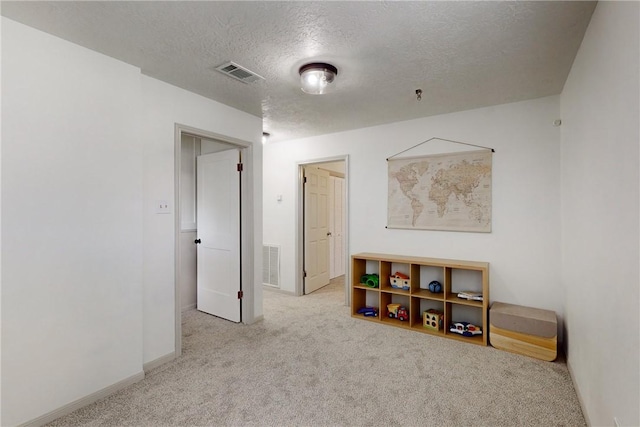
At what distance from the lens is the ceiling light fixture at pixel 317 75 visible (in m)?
2.35

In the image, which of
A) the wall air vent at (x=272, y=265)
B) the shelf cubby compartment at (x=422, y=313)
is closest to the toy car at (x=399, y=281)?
the shelf cubby compartment at (x=422, y=313)

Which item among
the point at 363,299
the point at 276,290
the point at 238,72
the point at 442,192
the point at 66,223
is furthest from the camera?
the point at 276,290

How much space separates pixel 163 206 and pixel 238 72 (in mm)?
1311

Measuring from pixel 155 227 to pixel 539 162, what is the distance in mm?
3681

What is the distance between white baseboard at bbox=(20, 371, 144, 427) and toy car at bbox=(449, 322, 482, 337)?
9.65ft

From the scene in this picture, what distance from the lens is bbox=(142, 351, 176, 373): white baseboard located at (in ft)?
8.35

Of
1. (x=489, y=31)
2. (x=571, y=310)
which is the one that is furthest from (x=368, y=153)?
(x=571, y=310)

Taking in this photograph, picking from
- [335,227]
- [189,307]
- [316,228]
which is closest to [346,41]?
[316,228]

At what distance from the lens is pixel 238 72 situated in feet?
8.23

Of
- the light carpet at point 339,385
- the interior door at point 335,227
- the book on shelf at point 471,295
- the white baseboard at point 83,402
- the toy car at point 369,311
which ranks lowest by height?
the light carpet at point 339,385

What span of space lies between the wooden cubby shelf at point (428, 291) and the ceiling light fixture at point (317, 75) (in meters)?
2.06

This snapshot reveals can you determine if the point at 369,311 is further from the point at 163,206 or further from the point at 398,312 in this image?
the point at 163,206

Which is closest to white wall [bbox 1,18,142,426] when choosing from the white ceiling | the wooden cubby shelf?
the white ceiling

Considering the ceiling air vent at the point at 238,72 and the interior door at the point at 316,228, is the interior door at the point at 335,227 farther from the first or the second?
the ceiling air vent at the point at 238,72
